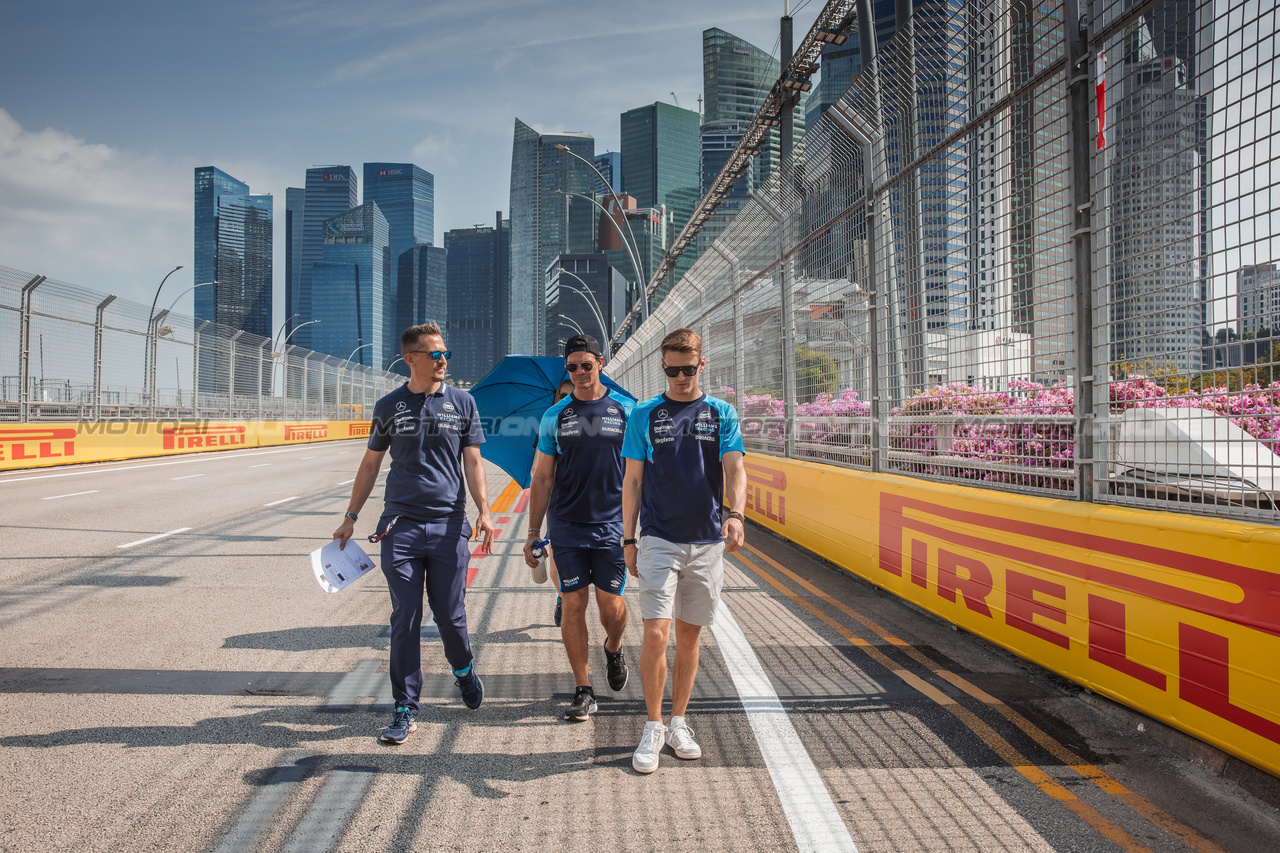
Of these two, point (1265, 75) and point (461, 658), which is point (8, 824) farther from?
point (1265, 75)

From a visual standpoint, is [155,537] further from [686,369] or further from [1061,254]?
[1061,254]

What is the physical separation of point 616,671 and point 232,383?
109 feet

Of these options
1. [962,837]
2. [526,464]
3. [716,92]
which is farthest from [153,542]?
[716,92]

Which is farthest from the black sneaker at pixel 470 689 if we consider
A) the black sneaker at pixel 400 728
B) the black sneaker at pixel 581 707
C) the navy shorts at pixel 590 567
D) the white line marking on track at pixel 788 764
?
the white line marking on track at pixel 788 764

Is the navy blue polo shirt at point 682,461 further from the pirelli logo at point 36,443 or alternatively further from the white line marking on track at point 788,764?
the pirelli logo at point 36,443

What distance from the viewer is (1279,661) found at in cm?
291

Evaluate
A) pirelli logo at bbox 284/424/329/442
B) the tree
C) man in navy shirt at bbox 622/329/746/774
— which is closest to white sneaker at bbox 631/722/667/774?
man in navy shirt at bbox 622/329/746/774

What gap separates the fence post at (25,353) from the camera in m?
19.2

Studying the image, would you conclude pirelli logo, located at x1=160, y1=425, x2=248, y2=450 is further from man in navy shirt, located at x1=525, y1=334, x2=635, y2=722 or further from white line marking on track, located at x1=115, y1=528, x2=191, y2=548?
man in navy shirt, located at x1=525, y1=334, x2=635, y2=722

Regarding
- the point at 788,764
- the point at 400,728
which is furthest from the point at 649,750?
the point at 400,728

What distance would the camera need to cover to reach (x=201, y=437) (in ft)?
88.9

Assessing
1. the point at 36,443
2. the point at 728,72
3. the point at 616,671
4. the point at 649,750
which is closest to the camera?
the point at 649,750

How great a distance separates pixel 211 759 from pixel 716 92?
192490mm

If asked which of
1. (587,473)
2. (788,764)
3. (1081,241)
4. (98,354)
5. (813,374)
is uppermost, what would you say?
(98,354)
